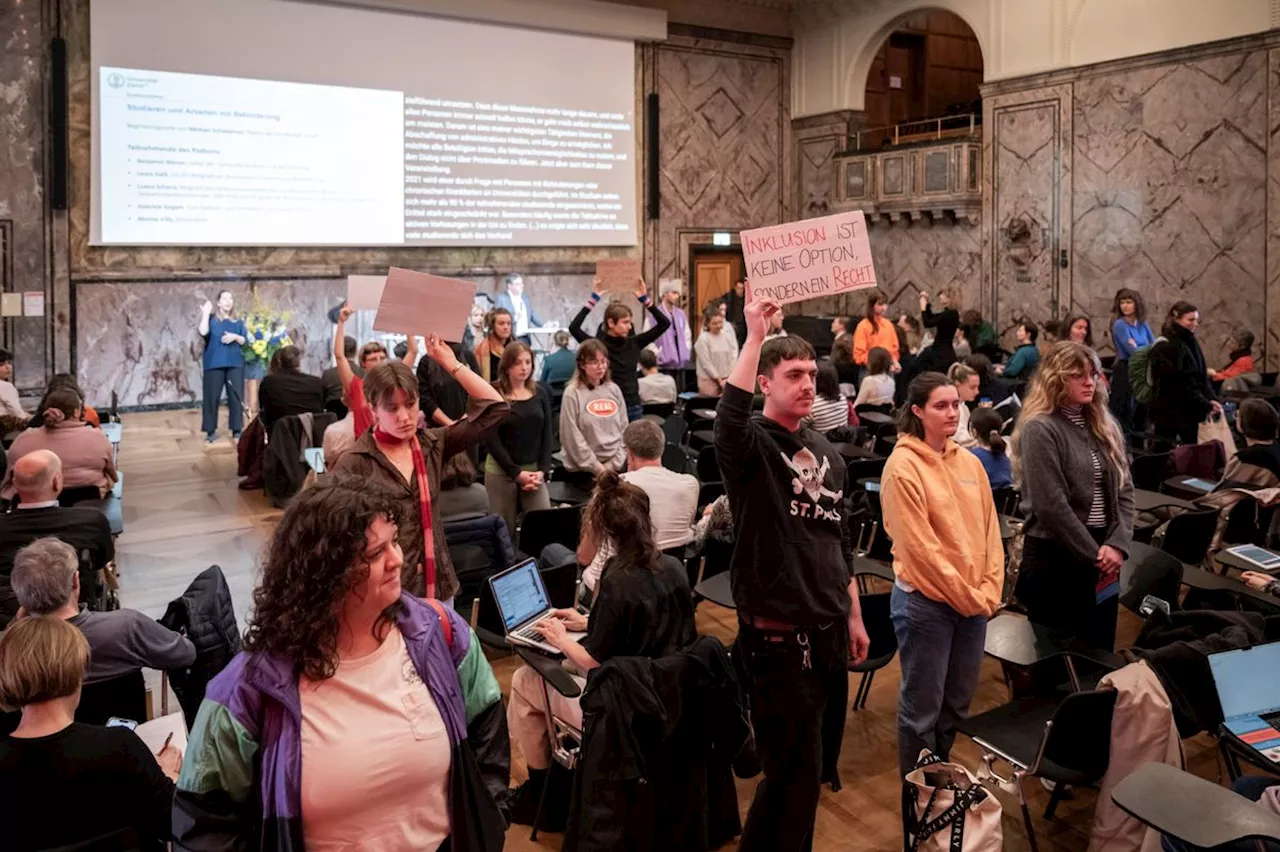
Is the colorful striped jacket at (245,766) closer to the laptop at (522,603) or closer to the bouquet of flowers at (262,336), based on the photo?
the laptop at (522,603)

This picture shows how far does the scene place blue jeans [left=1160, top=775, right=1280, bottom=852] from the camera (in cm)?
243

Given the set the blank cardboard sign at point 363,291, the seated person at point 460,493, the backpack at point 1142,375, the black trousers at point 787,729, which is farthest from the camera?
the backpack at point 1142,375

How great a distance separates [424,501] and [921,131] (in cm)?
1684

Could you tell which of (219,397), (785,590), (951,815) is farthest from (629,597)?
(219,397)

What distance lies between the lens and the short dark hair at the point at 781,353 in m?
2.94

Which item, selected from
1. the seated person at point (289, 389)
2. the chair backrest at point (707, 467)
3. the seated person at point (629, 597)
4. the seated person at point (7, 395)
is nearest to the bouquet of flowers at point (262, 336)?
the seated person at point (289, 389)

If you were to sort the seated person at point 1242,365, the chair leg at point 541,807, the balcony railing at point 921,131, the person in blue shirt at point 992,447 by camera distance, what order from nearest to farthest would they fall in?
the chair leg at point 541,807 → the person in blue shirt at point 992,447 → the seated person at point 1242,365 → the balcony railing at point 921,131

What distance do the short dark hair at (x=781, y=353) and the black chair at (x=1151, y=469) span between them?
455cm

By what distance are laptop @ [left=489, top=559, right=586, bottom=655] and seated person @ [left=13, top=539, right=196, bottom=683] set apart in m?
1.01

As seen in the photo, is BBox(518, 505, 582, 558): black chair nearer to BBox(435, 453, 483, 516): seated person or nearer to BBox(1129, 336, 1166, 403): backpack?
BBox(435, 453, 483, 516): seated person

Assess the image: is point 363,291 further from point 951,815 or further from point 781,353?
point 951,815

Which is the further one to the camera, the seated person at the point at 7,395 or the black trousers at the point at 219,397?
the black trousers at the point at 219,397

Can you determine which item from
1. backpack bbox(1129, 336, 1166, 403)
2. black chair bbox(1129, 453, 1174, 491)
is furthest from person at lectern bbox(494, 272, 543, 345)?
black chair bbox(1129, 453, 1174, 491)

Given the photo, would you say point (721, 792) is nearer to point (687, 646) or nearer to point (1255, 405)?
point (687, 646)
